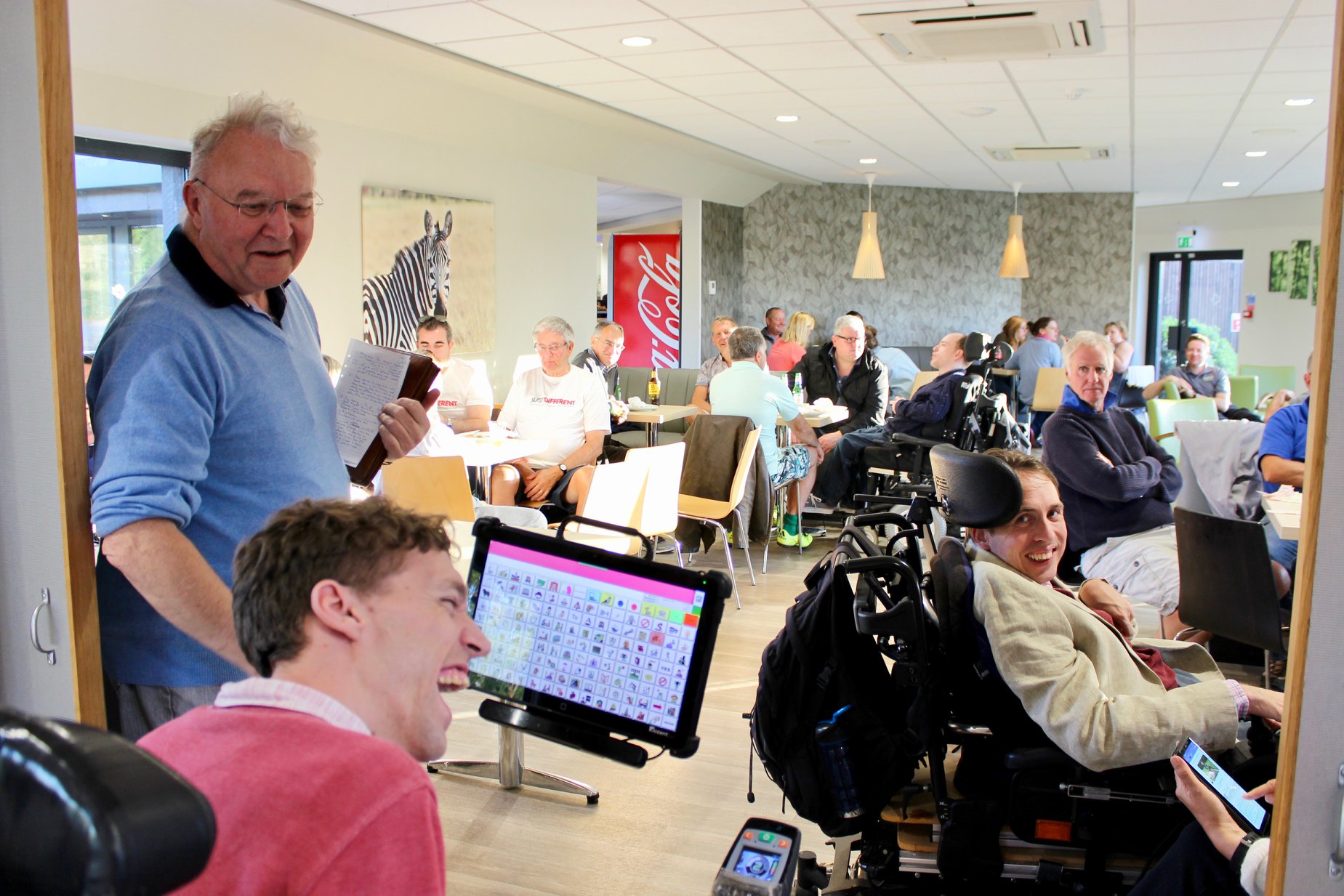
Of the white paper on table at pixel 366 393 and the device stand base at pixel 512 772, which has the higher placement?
the white paper on table at pixel 366 393

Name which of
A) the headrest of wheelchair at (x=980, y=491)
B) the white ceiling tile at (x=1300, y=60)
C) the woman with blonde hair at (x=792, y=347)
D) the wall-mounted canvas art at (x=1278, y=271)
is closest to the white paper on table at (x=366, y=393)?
the headrest of wheelchair at (x=980, y=491)

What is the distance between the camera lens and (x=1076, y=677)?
204 cm

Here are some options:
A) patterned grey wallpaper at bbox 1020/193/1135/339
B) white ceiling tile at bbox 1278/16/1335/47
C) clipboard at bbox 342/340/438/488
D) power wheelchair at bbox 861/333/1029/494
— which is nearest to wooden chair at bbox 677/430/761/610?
power wheelchair at bbox 861/333/1029/494

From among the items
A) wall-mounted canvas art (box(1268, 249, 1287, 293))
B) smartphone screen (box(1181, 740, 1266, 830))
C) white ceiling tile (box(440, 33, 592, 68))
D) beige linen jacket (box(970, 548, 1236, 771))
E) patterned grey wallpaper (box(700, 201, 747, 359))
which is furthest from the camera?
wall-mounted canvas art (box(1268, 249, 1287, 293))

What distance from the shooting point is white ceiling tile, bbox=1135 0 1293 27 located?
480 cm

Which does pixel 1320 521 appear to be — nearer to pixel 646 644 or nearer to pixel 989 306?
pixel 646 644

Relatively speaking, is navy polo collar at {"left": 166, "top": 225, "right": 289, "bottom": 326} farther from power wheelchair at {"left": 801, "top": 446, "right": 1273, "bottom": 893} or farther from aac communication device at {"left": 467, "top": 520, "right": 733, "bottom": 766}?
power wheelchair at {"left": 801, "top": 446, "right": 1273, "bottom": 893}

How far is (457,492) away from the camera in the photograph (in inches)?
163

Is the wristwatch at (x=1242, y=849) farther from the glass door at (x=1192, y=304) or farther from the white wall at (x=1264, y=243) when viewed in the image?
the glass door at (x=1192, y=304)

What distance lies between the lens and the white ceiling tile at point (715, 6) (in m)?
4.81

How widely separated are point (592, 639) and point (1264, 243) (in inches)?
638

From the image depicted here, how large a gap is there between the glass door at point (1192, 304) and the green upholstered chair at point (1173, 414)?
995cm

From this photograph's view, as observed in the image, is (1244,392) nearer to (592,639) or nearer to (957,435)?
(957,435)

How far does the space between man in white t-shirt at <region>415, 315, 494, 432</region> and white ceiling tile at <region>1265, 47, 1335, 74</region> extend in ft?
15.9
